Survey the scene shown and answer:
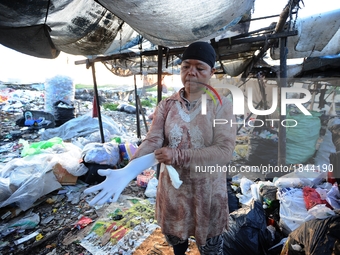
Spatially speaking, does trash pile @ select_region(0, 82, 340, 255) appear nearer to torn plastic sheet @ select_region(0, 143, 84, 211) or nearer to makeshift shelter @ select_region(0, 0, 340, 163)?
torn plastic sheet @ select_region(0, 143, 84, 211)

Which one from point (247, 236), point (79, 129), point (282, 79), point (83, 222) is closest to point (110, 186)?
point (247, 236)

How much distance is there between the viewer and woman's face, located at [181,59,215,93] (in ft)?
4.09

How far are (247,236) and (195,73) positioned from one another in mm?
1708

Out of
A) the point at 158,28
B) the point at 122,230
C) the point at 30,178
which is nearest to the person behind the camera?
the point at 158,28

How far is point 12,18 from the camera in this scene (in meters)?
2.15

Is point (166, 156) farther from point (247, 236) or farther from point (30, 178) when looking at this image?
point (30, 178)

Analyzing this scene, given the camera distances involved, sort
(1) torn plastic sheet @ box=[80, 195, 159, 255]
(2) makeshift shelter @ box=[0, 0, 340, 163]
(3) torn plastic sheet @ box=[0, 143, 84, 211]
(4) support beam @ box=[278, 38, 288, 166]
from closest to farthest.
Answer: (2) makeshift shelter @ box=[0, 0, 340, 163], (1) torn plastic sheet @ box=[80, 195, 159, 255], (4) support beam @ box=[278, 38, 288, 166], (3) torn plastic sheet @ box=[0, 143, 84, 211]

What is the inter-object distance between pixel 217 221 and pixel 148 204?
2.16 m

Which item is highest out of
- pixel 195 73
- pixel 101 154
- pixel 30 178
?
pixel 195 73

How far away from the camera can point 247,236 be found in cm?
193

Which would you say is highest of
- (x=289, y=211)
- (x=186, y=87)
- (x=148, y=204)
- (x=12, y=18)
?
(x=12, y=18)

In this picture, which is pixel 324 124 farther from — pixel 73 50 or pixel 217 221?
pixel 73 50

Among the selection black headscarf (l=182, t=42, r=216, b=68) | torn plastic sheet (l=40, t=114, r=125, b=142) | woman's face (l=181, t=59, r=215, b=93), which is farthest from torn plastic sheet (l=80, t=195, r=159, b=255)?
torn plastic sheet (l=40, t=114, r=125, b=142)

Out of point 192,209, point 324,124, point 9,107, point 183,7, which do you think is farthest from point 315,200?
point 9,107
